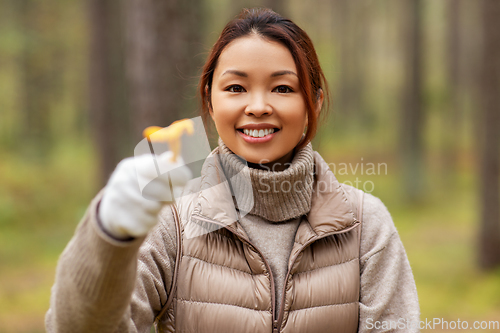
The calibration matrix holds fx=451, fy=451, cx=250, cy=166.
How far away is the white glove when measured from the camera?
118 cm

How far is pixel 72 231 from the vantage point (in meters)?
10.6

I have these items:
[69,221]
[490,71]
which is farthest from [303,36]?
[69,221]

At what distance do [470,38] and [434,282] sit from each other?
57.4ft

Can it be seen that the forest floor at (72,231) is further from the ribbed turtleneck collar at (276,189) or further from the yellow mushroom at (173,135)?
the yellow mushroom at (173,135)

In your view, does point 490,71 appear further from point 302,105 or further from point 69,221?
point 69,221

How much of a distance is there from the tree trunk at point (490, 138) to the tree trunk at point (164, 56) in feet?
16.9

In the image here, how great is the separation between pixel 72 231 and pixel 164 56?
8.57 metres

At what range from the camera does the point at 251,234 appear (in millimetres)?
1860

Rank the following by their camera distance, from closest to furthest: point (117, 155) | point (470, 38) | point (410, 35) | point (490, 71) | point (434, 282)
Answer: point (490, 71) < point (434, 282) < point (117, 155) < point (410, 35) < point (470, 38)

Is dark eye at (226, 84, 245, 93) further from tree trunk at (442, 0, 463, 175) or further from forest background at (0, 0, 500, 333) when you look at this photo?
tree trunk at (442, 0, 463, 175)

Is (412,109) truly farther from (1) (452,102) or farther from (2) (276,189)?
(2) (276,189)

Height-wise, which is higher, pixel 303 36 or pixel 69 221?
pixel 303 36

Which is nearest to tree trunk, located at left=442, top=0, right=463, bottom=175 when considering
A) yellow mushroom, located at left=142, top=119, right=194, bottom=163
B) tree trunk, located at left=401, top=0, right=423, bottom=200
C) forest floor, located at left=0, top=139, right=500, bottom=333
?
forest floor, located at left=0, top=139, right=500, bottom=333

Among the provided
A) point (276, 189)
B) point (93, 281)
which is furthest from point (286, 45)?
point (93, 281)
